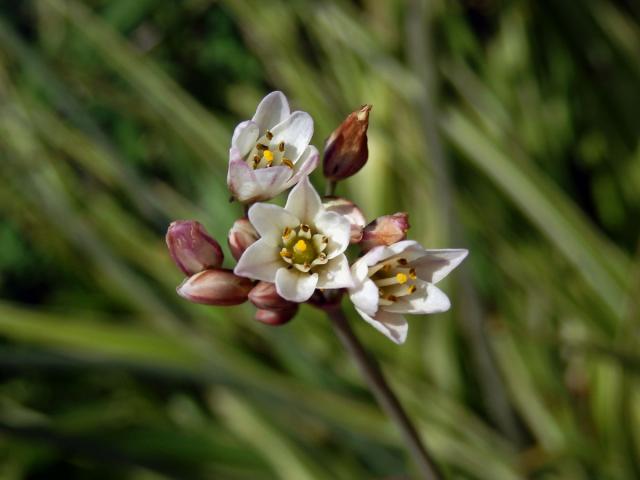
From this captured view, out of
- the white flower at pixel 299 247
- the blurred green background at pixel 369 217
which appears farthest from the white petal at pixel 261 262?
the blurred green background at pixel 369 217

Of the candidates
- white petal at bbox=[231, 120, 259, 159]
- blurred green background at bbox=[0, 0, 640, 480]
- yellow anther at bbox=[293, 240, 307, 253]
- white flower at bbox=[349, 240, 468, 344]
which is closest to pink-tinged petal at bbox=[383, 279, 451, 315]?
white flower at bbox=[349, 240, 468, 344]

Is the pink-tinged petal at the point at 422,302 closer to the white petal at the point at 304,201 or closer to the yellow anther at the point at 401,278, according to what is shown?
the yellow anther at the point at 401,278

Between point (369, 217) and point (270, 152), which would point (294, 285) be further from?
point (369, 217)

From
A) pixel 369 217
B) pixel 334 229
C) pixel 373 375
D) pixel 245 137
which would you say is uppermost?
pixel 369 217

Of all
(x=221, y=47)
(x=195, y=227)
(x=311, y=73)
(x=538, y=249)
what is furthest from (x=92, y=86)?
(x=195, y=227)

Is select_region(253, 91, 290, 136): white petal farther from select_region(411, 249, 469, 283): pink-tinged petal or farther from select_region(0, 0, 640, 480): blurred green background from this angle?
select_region(0, 0, 640, 480): blurred green background

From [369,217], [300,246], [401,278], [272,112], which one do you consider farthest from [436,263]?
[369,217]
